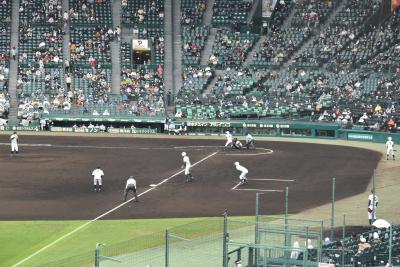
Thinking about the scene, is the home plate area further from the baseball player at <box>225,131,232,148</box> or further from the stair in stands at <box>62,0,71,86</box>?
the stair in stands at <box>62,0,71,86</box>

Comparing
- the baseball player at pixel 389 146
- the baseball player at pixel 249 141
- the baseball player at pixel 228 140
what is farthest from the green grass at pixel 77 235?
the baseball player at pixel 228 140

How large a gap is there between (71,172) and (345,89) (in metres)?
29.9

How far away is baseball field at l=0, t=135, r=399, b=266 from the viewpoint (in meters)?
33.1

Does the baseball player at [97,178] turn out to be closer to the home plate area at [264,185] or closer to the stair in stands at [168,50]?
the home plate area at [264,185]

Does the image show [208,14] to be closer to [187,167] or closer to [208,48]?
[208,48]

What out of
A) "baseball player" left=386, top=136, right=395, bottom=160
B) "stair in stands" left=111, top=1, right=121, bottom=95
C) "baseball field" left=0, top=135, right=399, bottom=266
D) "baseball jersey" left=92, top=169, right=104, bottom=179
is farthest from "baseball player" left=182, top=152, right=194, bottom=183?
→ "stair in stands" left=111, top=1, right=121, bottom=95

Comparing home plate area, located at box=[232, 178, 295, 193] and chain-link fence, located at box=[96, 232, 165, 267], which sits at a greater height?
chain-link fence, located at box=[96, 232, 165, 267]

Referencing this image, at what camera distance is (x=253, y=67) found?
249 ft

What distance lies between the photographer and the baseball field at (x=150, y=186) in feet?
108

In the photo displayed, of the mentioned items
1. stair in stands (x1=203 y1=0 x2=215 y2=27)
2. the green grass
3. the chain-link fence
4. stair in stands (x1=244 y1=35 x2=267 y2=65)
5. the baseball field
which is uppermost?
stair in stands (x1=203 y1=0 x2=215 y2=27)

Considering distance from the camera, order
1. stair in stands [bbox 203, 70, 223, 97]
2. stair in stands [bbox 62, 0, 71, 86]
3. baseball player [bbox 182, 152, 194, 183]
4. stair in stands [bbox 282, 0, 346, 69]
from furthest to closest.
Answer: stair in stands [bbox 62, 0, 71, 86]
stair in stands [bbox 282, 0, 346, 69]
stair in stands [bbox 203, 70, 223, 97]
baseball player [bbox 182, 152, 194, 183]

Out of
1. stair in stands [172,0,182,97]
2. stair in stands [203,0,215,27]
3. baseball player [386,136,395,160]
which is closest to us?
baseball player [386,136,395,160]

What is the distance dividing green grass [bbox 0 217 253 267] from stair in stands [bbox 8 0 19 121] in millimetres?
38168

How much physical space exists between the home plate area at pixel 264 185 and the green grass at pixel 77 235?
7.77m
